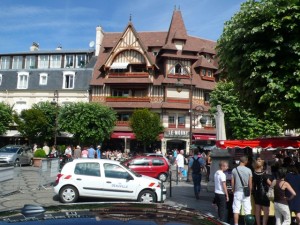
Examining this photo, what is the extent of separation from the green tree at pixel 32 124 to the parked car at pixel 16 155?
7778mm

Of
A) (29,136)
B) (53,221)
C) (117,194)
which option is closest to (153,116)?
(29,136)

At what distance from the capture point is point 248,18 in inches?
420

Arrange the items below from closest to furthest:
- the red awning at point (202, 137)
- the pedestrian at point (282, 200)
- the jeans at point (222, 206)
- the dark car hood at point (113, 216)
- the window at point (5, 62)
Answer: the dark car hood at point (113, 216) < the pedestrian at point (282, 200) < the jeans at point (222, 206) < the red awning at point (202, 137) < the window at point (5, 62)

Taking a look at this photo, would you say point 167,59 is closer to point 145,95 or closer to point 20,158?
point 145,95

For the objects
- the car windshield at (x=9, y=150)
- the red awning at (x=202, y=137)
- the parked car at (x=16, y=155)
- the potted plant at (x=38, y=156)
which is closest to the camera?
the parked car at (x=16, y=155)

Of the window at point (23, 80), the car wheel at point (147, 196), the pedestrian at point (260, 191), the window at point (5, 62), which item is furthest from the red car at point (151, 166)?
the window at point (5, 62)

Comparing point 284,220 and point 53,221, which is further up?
point 53,221

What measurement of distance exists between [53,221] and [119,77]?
131 ft

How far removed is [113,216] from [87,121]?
116 feet

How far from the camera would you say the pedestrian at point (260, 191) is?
28.3ft

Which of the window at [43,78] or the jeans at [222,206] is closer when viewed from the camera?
the jeans at [222,206]

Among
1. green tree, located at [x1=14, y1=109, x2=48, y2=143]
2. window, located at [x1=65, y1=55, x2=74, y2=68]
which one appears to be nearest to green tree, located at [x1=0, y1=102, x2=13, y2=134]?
green tree, located at [x1=14, y1=109, x2=48, y2=143]

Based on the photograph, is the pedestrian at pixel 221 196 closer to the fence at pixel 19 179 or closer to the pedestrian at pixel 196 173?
the pedestrian at pixel 196 173

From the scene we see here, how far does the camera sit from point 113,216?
2.73m
